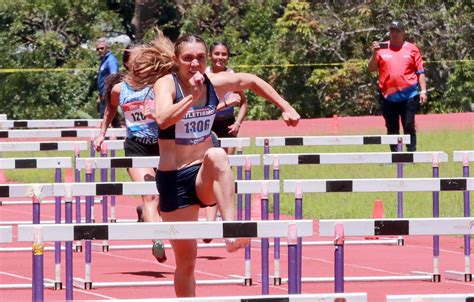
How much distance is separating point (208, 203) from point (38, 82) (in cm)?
2839

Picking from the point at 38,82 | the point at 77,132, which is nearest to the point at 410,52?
the point at 77,132

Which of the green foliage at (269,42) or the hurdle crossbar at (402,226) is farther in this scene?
the green foliage at (269,42)

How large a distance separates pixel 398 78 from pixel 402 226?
13.4 m

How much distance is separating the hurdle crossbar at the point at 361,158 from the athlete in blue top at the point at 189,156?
3.67 metres

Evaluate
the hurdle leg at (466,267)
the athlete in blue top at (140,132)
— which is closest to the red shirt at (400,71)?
the athlete in blue top at (140,132)

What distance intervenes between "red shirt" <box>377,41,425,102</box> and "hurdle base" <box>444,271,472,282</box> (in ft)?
27.9

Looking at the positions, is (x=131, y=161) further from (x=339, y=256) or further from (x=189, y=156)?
(x=339, y=256)

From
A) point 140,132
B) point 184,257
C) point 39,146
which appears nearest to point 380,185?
point 184,257

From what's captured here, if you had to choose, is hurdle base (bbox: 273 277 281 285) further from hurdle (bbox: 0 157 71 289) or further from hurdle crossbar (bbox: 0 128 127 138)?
hurdle crossbar (bbox: 0 128 127 138)

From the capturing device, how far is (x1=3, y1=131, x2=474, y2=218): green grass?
1784 centimetres

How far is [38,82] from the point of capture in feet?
122

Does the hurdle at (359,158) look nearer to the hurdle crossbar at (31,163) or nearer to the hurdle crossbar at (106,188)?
the hurdle crossbar at (31,163)

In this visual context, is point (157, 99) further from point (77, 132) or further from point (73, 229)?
point (77, 132)

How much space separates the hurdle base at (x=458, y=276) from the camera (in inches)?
506
